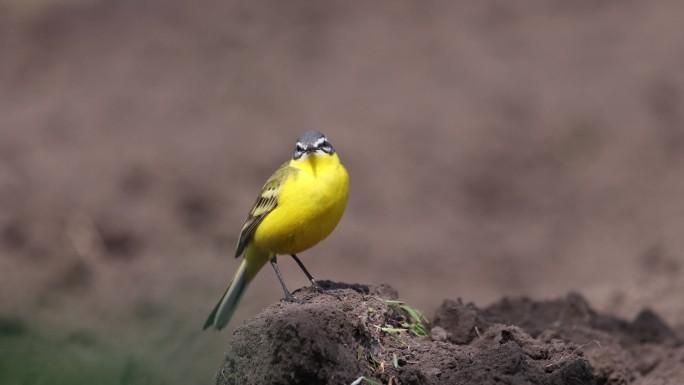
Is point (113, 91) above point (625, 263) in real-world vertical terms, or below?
above

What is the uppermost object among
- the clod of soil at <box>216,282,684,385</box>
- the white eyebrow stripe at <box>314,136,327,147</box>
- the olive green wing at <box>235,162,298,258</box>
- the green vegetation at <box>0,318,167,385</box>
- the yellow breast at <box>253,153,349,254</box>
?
the white eyebrow stripe at <box>314,136,327,147</box>

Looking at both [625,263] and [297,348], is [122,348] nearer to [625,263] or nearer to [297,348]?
[297,348]

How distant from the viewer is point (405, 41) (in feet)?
58.6

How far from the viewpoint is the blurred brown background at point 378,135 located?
42.7 feet

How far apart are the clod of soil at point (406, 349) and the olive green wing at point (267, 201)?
0.90 m

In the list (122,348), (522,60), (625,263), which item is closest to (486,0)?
(522,60)

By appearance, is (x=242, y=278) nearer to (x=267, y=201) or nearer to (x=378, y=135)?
(x=267, y=201)

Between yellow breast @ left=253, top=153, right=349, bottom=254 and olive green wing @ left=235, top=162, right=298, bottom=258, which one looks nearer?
yellow breast @ left=253, top=153, right=349, bottom=254

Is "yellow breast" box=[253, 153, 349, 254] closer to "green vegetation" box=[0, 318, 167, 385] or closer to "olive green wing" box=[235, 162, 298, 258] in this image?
"olive green wing" box=[235, 162, 298, 258]

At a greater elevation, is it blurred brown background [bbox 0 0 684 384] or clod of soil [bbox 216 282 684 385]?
blurred brown background [bbox 0 0 684 384]

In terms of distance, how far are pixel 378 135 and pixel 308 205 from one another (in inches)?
367

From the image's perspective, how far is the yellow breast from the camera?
655 cm

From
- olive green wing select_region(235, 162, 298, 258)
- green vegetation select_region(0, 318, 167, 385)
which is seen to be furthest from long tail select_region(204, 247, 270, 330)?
green vegetation select_region(0, 318, 167, 385)

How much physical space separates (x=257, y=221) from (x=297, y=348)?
9.35 ft
